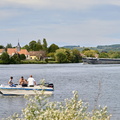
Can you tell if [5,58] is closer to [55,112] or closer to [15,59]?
[15,59]

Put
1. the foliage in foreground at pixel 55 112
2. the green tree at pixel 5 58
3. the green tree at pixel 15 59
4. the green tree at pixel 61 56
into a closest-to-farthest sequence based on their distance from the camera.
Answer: the foliage in foreground at pixel 55 112 → the green tree at pixel 5 58 → the green tree at pixel 15 59 → the green tree at pixel 61 56

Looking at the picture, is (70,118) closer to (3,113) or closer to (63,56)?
(3,113)

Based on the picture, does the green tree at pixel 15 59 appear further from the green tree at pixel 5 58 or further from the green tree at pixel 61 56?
the green tree at pixel 61 56

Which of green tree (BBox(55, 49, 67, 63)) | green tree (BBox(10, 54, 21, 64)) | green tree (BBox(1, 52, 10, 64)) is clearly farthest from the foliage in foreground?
green tree (BBox(55, 49, 67, 63))

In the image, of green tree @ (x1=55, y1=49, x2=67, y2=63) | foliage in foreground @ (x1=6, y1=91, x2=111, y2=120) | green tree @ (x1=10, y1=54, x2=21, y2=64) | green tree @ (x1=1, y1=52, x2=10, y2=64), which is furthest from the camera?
green tree @ (x1=55, y1=49, x2=67, y2=63)

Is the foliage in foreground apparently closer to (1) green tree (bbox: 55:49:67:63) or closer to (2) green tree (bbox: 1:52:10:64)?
(2) green tree (bbox: 1:52:10:64)

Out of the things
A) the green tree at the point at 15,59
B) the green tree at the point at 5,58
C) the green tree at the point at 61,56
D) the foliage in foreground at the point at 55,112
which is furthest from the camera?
the green tree at the point at 61,56

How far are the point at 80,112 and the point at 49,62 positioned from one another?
606 ft

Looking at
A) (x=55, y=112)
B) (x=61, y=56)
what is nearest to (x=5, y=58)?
(x=61, y=56)

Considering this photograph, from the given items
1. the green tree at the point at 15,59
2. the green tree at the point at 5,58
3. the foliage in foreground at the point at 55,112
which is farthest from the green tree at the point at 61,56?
the foliage in foreground at the point at 55,112

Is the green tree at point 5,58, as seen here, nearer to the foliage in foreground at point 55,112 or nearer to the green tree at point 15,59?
the green tree at point 15,59

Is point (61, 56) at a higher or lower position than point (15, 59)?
higher

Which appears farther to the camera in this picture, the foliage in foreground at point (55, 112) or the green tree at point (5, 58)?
the green tree at point (5, 58)

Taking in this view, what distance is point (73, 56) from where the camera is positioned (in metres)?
190
